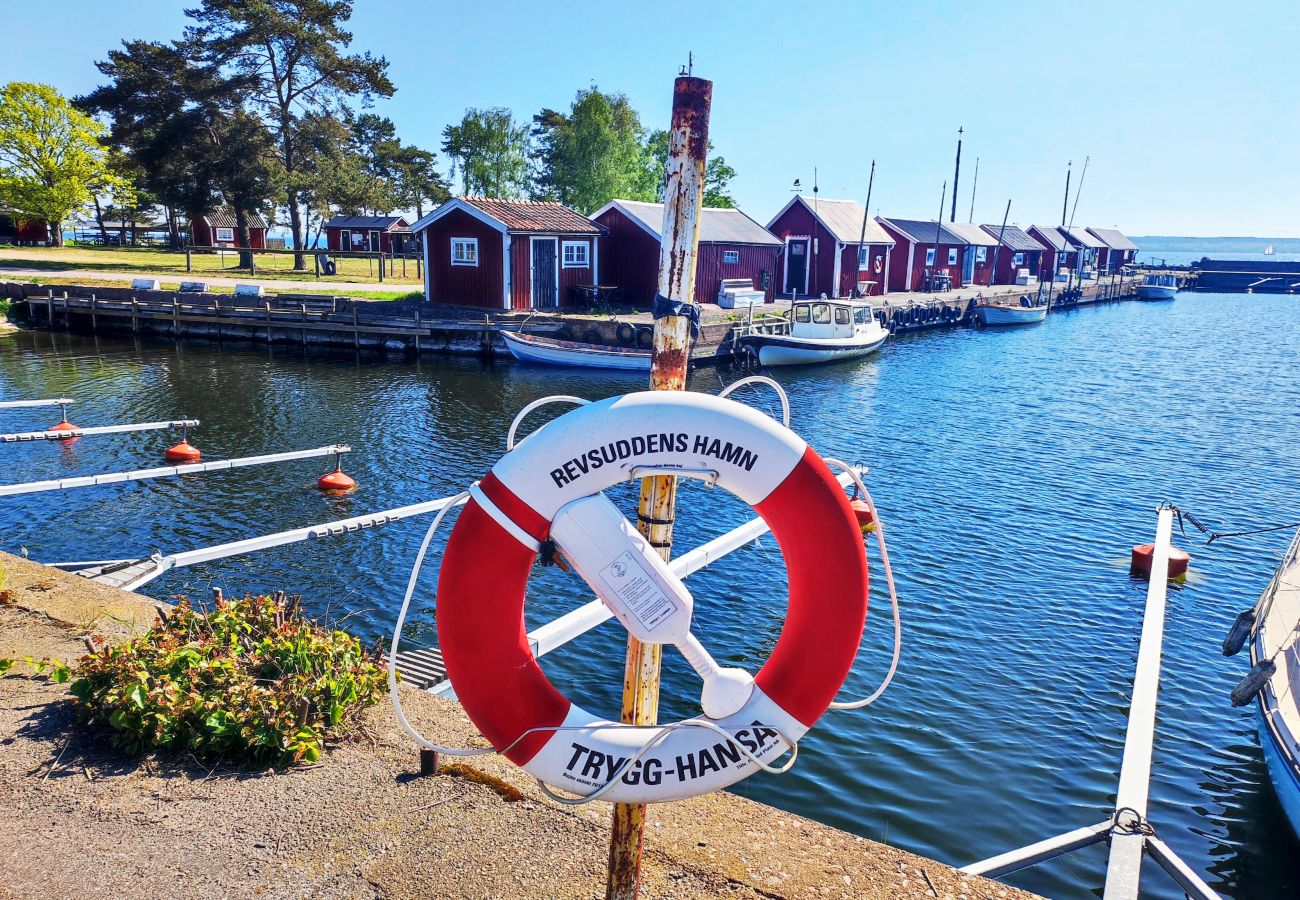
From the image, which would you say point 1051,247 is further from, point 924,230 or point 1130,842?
point 1130,842

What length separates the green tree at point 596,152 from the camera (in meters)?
53.9

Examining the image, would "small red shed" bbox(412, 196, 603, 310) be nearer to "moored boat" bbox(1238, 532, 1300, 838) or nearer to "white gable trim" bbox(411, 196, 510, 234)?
"white gable trim" bbox(411, 196, 510, 234)

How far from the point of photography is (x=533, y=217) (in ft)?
101

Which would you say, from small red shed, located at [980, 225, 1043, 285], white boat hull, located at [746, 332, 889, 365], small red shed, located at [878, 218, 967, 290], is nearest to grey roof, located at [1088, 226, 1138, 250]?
small red shed, located at [980, 225, 1043, 285]

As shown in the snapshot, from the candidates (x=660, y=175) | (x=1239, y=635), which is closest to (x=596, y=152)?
(x=660, y=175)

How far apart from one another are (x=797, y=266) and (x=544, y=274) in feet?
50.6

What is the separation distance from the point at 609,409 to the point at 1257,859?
6637 millimetres

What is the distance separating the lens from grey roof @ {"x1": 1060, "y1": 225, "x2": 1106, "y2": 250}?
69188 millimetres

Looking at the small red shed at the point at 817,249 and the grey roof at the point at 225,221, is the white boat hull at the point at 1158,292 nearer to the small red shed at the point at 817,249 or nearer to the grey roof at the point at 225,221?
the small red shed at the point at 817,249

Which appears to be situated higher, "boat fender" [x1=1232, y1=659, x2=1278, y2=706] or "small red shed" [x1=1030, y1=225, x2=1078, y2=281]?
"small red shed" [x1=1030, y1=225, x2=1078, y2=281]

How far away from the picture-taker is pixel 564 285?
3123 centimetres

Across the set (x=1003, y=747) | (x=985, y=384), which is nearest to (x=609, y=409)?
(x=1003, y=747)

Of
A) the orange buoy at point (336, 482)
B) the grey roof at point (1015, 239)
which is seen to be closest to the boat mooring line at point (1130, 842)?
the orange buoy at point (336, 482)

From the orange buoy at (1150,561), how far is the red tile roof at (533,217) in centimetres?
2203
